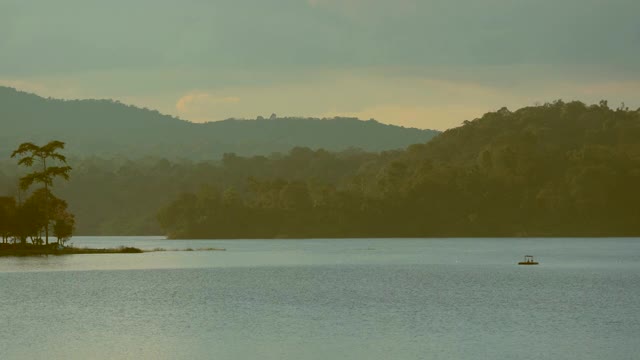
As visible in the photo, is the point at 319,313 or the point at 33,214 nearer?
the point at 319,313

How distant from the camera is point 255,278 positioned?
5335 inches

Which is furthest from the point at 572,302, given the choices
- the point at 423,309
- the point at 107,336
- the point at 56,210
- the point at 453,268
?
the point at 56,210

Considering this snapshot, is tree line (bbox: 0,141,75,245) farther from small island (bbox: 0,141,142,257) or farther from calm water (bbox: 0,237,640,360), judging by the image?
calm water (bbox: 0,237,640,360)

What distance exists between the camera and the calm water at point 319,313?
62.8 m

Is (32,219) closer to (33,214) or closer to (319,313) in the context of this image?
(33,214)

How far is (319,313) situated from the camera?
86500 mm

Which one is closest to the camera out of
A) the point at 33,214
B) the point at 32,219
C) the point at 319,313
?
the point at 319,313

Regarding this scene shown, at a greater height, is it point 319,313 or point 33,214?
point 33,214

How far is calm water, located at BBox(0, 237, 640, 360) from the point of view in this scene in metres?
62.8

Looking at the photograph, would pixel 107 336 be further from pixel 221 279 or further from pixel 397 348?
pixel 221 279

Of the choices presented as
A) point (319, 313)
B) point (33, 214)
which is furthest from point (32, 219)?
point (319, 313)

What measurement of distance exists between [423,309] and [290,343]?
25.5 meters

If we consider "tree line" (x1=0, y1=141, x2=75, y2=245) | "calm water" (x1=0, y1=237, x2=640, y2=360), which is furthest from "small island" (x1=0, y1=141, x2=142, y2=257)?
"calm water" (x1=0, y1=237, x2=640, y2=360)

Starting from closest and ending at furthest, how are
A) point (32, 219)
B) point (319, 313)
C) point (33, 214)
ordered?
point (319, 313) < point (32, 219) < point (33, 214)
